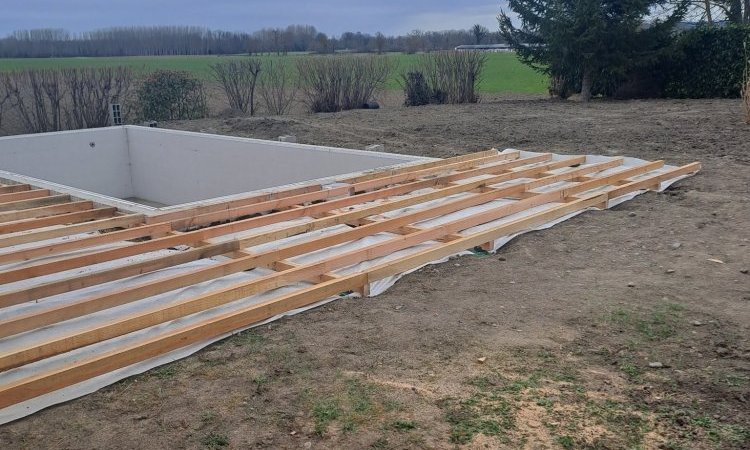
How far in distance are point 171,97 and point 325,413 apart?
1191 centimetres

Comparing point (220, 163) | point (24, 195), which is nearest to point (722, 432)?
point (24, 195)

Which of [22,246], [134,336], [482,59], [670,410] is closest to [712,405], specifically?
[670,410]

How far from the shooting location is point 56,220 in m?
4.75

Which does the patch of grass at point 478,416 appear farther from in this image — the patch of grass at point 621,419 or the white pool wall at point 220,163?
the white pool wall at point 220,163

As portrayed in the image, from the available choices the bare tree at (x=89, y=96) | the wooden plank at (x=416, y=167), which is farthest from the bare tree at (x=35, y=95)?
the wooden plank at (x=416, y=167)

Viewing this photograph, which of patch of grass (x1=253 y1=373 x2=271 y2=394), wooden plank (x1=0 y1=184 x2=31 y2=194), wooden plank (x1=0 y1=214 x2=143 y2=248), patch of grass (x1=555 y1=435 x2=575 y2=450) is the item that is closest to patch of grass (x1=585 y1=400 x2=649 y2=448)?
patch of grass (x1=555 y1=435 x2=575 y2=450)

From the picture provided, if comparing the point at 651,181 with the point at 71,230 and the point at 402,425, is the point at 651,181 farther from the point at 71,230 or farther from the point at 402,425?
the point at 71,230

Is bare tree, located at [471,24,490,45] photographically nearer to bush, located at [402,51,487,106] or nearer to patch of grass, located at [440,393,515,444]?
bush, located at [402,51,487,106]

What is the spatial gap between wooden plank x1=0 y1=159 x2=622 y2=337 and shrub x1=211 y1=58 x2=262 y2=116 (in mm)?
10410

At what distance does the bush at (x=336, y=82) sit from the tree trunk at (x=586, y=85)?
458 centimetres

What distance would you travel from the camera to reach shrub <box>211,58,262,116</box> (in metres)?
14.8

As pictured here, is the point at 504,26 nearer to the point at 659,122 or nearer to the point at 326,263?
the point at 659,122

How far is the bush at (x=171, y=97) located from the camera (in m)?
13.0

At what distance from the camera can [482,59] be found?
16.5 m
